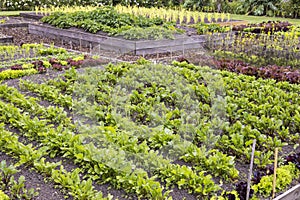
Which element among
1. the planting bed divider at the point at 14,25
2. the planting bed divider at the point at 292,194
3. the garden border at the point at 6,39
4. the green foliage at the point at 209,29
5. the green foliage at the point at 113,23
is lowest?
the planting bed divider at the point at 292,194

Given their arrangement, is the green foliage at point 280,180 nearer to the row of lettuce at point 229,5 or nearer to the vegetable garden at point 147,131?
the vegetable garden at point 147,131

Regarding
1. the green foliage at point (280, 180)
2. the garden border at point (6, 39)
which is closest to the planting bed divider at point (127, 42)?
the garden border at point (6, 39)

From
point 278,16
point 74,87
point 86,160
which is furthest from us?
point 278,16

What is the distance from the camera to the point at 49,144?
4840 millimetres

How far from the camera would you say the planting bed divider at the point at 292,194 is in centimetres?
386

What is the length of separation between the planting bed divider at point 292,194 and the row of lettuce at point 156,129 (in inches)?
5.9

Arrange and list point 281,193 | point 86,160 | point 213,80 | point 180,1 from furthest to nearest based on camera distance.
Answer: point 180,1
point 213,80
point 86,160
point 281,193

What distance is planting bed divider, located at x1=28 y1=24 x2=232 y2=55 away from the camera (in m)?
10.7

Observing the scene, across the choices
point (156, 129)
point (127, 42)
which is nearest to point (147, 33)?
point (127, 42)

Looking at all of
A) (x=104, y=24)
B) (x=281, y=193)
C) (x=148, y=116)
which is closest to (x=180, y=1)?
(x=104, y=24)

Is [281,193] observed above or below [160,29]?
below

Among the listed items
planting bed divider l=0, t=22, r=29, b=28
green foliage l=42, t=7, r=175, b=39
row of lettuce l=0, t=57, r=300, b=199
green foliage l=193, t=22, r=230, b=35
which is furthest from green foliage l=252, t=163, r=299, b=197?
planting bed divider l=0, t=22, r=29, b=28

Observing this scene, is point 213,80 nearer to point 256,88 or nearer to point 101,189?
point 256,88

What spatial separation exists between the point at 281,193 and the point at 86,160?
2.16 meters
